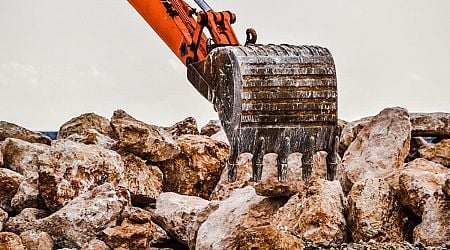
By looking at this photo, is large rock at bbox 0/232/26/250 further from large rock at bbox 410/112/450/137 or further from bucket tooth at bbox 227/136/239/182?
large rock at bbox 410/112/450/137

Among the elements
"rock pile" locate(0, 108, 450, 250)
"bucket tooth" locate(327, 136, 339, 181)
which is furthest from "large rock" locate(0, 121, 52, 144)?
"bucket tooth" locate(327, 136, 339, 181)

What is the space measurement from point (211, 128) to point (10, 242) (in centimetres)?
304

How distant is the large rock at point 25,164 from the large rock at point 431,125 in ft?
8.87

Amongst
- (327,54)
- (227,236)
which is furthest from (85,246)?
(327,54)

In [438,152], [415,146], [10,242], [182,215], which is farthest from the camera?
[415,146]

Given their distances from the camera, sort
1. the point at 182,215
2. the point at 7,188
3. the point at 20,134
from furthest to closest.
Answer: the point at 20,134 → the point at 7,188 → the point at 182,215

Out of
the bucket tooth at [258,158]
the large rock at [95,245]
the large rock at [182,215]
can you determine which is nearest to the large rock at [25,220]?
the large rock at [95,245]

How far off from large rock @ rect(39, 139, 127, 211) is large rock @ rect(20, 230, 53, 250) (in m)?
0.47

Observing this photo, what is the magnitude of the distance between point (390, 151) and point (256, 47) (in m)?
2.12

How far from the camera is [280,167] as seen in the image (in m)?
2.94

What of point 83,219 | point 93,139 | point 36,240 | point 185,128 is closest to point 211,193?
point 93,139

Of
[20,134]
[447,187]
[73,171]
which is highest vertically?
[20,134]

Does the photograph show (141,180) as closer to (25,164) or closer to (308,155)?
(25,164)

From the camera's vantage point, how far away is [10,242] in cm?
418
